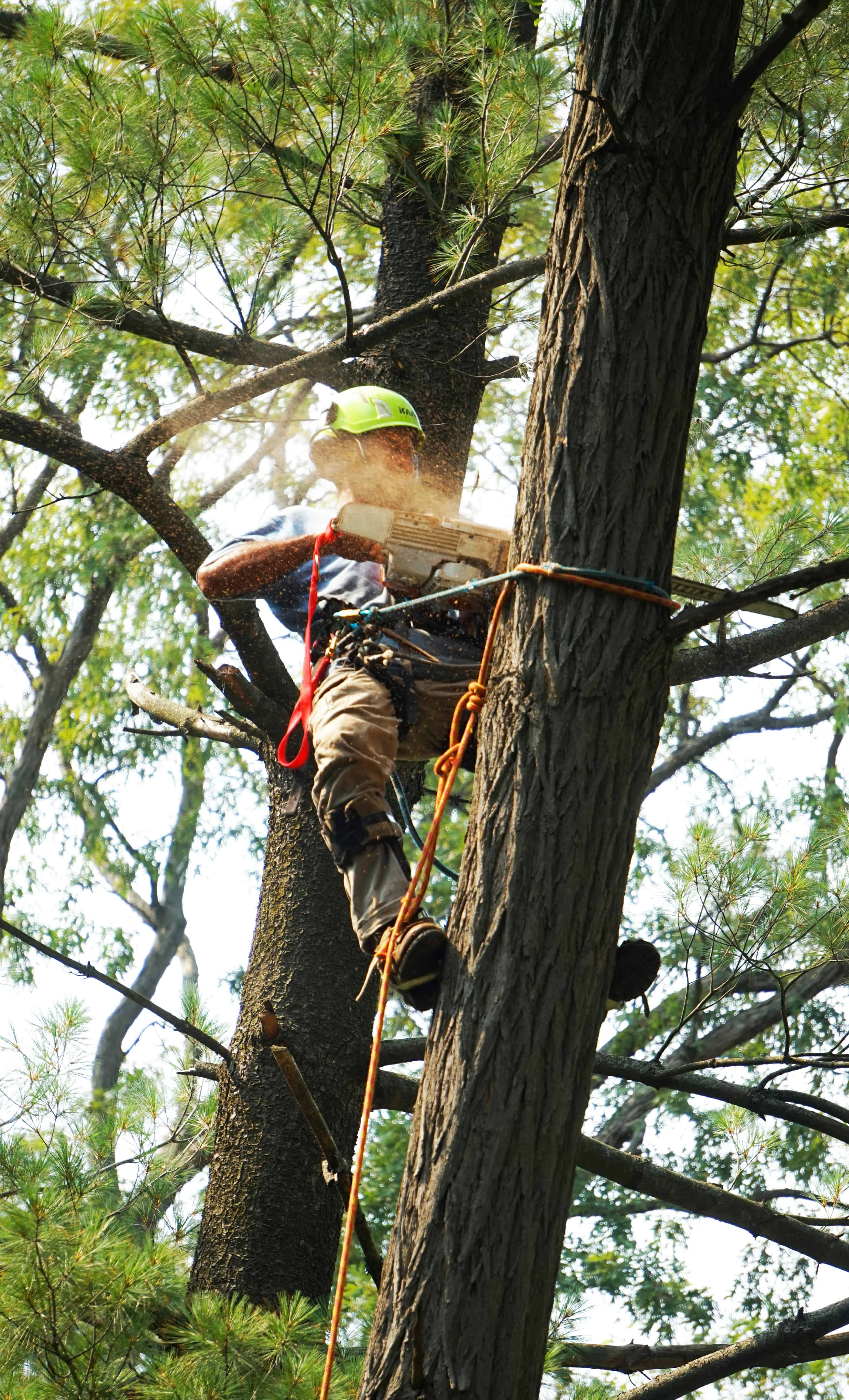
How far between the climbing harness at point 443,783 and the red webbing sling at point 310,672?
1.76 feet

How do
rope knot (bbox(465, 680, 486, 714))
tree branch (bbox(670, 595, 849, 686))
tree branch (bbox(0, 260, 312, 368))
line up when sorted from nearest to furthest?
rope knot (bbox(465, 680, 486, 714)) < tree branch (bbox(670, 595, 849, 686)) < tree branch (bbox(0, 260, 312, 368))

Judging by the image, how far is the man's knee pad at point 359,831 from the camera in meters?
2.45

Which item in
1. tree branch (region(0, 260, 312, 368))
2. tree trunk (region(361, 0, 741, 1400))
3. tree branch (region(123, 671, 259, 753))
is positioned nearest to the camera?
tree trunk (region(361, 0, 741, 1400))

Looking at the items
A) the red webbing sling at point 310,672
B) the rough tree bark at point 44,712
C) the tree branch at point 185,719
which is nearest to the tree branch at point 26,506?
the rough tree bark at point 44,712

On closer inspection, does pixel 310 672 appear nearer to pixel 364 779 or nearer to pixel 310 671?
pixel 310 671

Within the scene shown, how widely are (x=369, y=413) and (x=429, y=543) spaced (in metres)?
0.55

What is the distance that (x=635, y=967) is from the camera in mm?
2182

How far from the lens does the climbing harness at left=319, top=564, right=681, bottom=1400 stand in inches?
78.7

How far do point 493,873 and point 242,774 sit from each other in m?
10.3

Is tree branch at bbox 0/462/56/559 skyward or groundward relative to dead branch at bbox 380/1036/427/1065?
skyward

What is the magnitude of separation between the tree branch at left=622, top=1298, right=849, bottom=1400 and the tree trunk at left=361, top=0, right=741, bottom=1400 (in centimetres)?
127

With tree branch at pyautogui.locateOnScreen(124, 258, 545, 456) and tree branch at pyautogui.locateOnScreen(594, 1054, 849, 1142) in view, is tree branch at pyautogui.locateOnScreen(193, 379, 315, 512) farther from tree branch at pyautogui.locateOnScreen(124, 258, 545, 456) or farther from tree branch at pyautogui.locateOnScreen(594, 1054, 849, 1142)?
tree branch at pyautogui.locateOnScreen(594, 1054, 849, 1142)

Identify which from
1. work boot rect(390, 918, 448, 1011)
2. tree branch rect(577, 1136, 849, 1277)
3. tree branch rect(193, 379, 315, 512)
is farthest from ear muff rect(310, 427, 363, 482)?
tree branch rect(193, 379, 315, 512)

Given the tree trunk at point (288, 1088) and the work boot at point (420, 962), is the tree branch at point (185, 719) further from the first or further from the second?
the work boot at point (420, 962)
